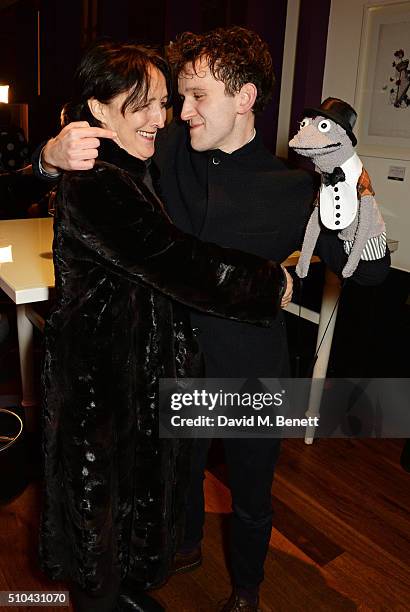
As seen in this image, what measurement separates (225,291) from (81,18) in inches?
137

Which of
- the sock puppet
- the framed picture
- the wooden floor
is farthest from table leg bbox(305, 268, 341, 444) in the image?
the framed picture

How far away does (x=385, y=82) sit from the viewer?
2633 millimetres

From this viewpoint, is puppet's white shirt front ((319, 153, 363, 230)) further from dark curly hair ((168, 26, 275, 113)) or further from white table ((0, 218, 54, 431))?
white table ((0, 218, 54, 431))

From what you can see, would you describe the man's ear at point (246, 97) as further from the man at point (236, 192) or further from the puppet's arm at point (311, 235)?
the puppet's arm at point (311, 235)

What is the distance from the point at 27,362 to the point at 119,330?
1210 millimetres

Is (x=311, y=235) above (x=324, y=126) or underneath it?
underneath

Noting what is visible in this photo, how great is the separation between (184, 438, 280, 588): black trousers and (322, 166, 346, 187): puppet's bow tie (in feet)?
1.98

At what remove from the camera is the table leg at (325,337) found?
2037 mm

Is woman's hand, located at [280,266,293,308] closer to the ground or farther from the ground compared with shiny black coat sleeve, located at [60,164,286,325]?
closer to the ground

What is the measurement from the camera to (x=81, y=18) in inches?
148

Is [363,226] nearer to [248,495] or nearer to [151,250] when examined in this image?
[151,250]

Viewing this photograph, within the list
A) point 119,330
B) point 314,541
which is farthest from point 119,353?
point 314,541

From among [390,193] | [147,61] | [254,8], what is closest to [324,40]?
[254,8]

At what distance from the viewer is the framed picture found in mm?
2543
